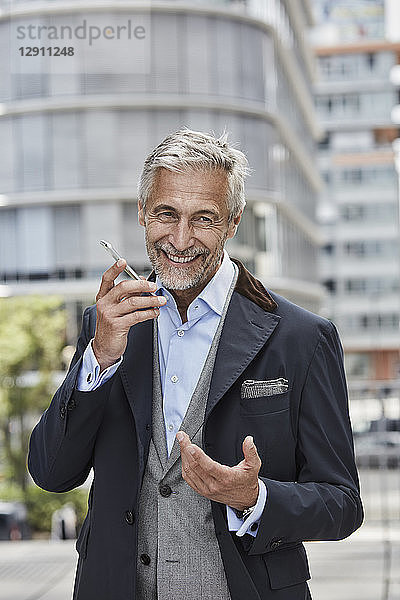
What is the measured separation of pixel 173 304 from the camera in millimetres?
2119

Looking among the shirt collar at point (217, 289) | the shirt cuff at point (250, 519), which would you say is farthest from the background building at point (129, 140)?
the shirt cuff at point (250, 519)

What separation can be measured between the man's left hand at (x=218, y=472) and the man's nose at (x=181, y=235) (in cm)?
40

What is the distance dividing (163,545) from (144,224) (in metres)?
0.63

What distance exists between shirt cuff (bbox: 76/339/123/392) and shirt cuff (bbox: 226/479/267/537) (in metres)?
0.33

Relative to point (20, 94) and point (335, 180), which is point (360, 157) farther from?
point (20, 94)

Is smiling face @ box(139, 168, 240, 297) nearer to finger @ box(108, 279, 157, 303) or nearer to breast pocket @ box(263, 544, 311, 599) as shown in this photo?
finger @ box(108, 279, 157, 303)

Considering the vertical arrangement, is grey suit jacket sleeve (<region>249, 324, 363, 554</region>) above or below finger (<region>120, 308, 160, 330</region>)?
below

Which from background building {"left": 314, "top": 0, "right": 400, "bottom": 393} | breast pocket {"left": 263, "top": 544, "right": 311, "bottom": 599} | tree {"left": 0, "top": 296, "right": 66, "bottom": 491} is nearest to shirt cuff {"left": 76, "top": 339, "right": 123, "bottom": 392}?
breast pocket {"left": 263, "top": 544, "right": 311, "bottom": 599}

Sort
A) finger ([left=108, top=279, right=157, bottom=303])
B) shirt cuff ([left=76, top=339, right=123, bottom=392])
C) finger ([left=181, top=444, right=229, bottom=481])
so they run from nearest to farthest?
1. finger ([left=181, top=444, right=229, bottom=481])
2. finger ([left=108, top=279, right=157, bottom=303])
3. shirt cuff ([left=76, top=339, right=123, bottom=392])

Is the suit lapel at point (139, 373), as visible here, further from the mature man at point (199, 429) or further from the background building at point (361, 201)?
the background building at point (361, 201)

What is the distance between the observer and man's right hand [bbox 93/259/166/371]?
184 centimetres

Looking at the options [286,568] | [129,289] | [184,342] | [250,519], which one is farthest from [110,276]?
[286,568]

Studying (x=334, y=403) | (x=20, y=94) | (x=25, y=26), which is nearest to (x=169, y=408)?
(x=334, y=403)

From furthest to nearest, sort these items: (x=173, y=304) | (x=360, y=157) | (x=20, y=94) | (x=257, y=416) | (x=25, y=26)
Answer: (x=360, y=157) → (x=20, y=94) → (x=25, y=26) → (x=173, y=304) → (x=257, y=416)
